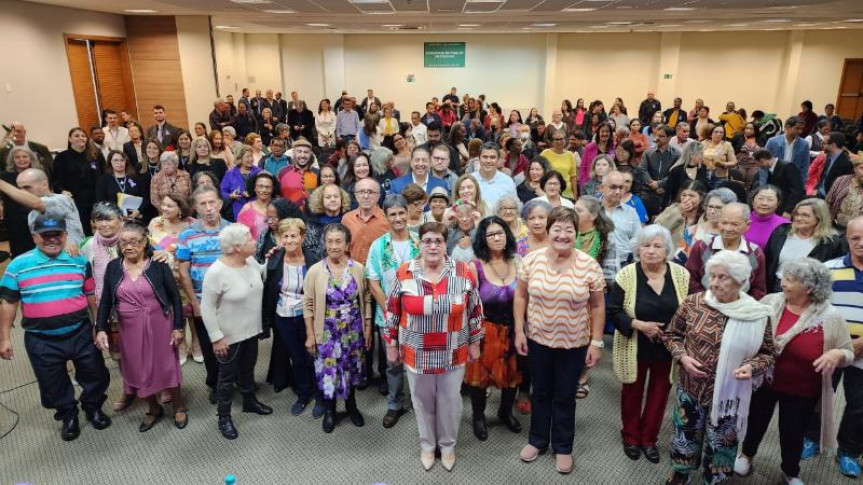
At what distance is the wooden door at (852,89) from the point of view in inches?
686

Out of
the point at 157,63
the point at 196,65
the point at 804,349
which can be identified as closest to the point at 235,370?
the point at 804,349

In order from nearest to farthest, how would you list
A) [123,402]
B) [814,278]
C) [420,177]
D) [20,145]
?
1. [814,278]
2. [123,402]
3. [420,177]
4. [20,145]

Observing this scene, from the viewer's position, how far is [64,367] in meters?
3.43

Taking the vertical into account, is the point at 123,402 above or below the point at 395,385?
below

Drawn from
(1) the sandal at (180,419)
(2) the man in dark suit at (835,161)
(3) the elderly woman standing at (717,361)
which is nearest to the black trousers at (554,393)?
(3) the elderly woman standing at (717,361)

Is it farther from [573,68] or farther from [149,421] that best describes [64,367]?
[573,68]

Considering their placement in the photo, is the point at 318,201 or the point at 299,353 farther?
the point at 318,201

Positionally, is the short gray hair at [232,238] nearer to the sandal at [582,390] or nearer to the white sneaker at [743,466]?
the sandal at [582,390]

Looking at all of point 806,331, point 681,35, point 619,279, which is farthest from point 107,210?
point 681,35

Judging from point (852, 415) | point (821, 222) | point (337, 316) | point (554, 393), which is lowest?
point (852, 415)

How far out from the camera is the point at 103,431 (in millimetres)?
3602

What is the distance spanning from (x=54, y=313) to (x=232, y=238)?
1.25 meters

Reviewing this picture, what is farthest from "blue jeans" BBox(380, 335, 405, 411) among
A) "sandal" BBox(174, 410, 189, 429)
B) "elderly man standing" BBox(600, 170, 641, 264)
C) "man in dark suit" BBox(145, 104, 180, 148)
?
"man in dark suit" BBox(145, 104, 180, 148)

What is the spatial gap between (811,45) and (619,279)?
19.8 metres
